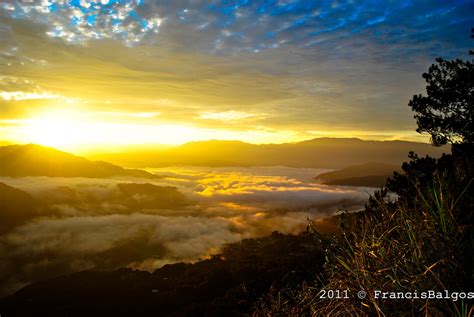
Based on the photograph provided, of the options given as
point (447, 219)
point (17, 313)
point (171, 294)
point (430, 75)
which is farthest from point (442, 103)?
point (17, 313)

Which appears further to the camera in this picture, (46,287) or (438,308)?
(46,287)

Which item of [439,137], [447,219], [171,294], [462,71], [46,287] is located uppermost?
[462,71]

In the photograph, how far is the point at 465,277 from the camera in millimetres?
2703

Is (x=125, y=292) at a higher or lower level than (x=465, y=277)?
lower

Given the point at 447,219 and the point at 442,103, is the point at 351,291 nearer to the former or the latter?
the point at 447,219

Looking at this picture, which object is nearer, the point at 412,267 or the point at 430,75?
the point at 412,267

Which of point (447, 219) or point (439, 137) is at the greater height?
point (439, 137)

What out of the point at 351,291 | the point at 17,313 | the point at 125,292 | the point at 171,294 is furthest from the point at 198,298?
the point at 351,291

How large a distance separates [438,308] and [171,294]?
101991mm

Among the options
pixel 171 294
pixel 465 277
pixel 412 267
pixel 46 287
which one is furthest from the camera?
pixel 46 287

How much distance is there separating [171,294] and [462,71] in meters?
95.3

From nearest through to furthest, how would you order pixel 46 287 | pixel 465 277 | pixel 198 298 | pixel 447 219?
pixel 465 277, pixel 447 219, pixel 198 298, pixel 46 287

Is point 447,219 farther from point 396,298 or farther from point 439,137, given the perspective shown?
point 439,137

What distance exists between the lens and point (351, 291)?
3.18 metres
